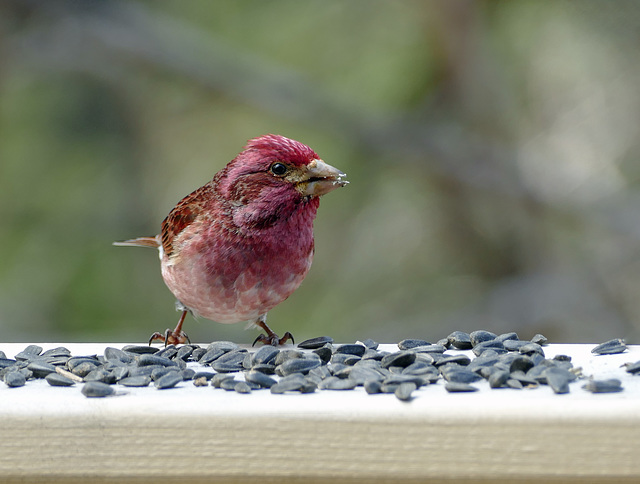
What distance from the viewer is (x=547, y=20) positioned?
240 inches

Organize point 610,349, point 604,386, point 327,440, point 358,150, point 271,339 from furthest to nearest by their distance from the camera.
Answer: point 358,150 → point 271,339 → point 610,349 → point 604,386 → point 327,440

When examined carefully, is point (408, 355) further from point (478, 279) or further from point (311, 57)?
point (311, 57)

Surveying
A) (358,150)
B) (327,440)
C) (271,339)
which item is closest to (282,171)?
(271,339)

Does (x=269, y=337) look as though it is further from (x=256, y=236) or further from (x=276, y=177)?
(x=276, y=177)

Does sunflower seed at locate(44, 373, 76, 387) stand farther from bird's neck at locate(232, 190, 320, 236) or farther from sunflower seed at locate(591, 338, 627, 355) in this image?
sunflower seed at locate(591, 338, 627, 355)

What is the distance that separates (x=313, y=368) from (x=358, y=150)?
159 inches

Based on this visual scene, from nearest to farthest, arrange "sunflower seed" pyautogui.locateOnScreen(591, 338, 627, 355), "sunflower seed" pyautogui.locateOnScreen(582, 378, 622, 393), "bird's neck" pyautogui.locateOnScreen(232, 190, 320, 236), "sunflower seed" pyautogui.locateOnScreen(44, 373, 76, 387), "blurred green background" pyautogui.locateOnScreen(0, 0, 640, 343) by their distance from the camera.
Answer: "sunflower seed" pyautogui.locateOnScreen(582, 378, 622, 393) → "sunflower seed" pyautogui.locateOnScreen(44, 373, 76, 387) → "sunflower seed" pyautogui.locateOnScreen(591, 338, 627, 355) → "bird's neck" pyautogui.locateOnScreen(232, 190, 320, 236) → "blurred green background" pyautogui.locateOnScreen(0, 0, 640, 343)

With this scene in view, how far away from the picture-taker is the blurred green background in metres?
5.83

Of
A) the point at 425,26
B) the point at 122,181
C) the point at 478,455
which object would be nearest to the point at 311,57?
the point at 425,26

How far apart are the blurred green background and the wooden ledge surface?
13.3 ft

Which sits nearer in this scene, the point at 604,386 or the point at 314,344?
the point at 604,386

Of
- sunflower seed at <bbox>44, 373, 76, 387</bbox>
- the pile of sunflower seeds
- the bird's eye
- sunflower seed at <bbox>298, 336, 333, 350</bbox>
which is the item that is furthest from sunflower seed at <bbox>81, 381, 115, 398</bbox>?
the bird's eye

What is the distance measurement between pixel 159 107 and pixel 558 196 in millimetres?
2895

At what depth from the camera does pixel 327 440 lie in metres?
1.72
